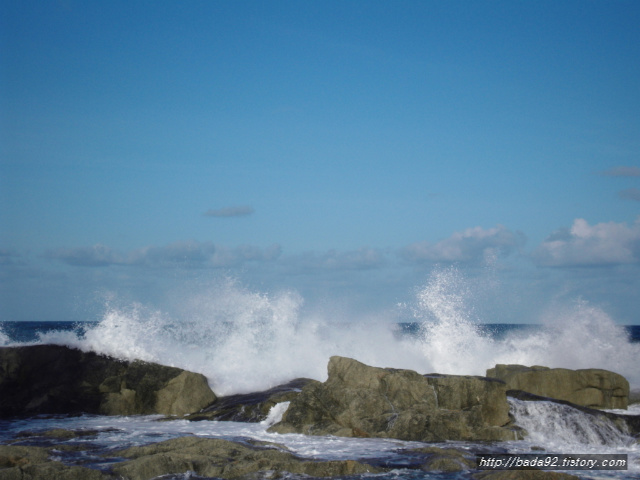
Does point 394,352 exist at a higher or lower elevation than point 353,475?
higher

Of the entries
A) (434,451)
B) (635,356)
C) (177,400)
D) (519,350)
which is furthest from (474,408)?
(635,356)

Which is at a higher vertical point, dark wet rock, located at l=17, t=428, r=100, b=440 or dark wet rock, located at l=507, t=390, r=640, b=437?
dark wet rock, located at l=507, t=390, r=640, b=437

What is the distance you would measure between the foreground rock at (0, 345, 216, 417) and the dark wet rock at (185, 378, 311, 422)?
0.66 m

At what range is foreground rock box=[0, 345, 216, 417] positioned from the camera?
1836 centimetres

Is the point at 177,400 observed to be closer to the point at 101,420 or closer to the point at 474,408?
the point at 101,420

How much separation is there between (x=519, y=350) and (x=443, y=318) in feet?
13.7

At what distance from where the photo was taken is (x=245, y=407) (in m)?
17.4

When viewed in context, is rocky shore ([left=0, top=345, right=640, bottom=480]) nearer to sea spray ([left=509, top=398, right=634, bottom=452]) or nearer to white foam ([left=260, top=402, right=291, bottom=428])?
white foam ([left=260, top=402, right=291, bottom=428])

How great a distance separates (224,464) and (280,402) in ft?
20.8

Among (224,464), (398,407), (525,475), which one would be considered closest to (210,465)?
(224,464)

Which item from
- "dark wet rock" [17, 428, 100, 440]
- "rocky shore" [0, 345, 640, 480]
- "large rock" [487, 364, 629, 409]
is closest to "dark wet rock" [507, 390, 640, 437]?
"rocky shore" [0, 345, 640, 480]

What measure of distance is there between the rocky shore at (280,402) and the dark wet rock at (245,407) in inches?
1.5

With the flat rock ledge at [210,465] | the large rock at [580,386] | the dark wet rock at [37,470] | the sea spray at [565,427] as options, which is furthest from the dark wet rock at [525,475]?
the large rock at [580,386]

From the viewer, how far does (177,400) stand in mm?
18312
